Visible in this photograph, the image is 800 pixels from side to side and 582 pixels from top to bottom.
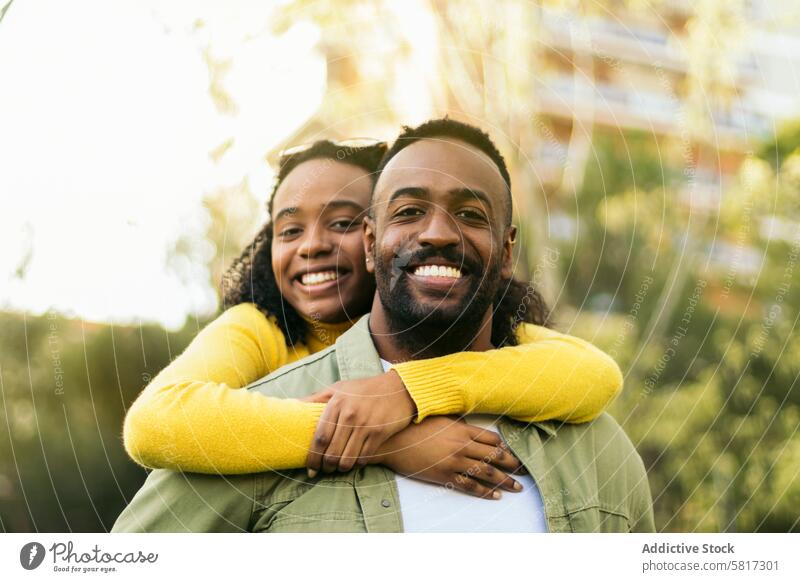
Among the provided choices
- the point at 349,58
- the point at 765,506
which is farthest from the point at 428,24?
the point at 765,506

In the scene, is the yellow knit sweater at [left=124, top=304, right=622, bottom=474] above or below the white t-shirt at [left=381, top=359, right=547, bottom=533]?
above

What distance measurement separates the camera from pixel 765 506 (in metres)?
2.77

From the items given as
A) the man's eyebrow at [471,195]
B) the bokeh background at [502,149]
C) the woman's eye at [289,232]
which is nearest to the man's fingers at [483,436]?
the man's eyebrow at [471,195]

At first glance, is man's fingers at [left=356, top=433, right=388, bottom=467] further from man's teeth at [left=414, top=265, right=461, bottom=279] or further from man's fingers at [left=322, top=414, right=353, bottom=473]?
man's teeth at [left=414, top=265, right=461, bottom=279]

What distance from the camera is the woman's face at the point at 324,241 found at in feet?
6.03

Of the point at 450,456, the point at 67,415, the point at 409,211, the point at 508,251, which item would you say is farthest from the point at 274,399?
the point at 67,415

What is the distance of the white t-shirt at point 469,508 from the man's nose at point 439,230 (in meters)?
0.34

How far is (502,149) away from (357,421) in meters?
1.00

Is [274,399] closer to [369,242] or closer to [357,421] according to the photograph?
[357,421]

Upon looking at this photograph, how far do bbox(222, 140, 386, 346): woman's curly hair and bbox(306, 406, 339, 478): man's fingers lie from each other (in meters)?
0.36

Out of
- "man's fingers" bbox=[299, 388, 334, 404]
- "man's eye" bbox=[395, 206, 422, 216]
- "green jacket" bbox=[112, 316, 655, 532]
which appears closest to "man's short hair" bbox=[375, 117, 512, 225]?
"man's eye" bbox=[395, 206, 422, 216]

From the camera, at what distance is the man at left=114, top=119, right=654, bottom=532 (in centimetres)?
163

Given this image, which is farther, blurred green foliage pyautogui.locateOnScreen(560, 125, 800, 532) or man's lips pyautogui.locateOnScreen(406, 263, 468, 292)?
blurred green foliage pyautogui.locateOnScreen(560, 125, 800, 532)

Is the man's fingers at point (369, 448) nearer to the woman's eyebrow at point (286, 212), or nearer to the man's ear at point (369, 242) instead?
the man's ear at point (369, 242)
